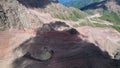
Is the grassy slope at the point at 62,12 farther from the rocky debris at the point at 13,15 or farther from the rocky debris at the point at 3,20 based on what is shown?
the rocky debris at the point at 3,20

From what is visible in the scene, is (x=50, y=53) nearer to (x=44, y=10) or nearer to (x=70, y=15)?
(x=44, y=10)

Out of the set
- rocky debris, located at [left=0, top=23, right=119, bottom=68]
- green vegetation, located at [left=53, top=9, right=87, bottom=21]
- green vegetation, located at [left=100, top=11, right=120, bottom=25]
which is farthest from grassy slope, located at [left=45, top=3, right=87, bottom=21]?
rocky debris, located at [left=0, top=23, right=119, bottom=68]

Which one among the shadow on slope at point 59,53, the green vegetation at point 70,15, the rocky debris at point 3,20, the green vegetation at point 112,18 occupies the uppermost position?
the rocky debris at point 3,20

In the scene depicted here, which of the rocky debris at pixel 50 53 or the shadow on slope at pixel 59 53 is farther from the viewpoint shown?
the rocky debris at pixel 50 53

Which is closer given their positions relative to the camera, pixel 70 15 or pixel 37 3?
pixel 37 3

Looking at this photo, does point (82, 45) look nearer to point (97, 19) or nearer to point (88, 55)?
point (88, 55)

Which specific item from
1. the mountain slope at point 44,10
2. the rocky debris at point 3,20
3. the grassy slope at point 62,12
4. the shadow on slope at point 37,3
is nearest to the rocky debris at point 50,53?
the rocky debris at point 3,20

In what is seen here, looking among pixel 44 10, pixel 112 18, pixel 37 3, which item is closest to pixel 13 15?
pixel 44 10

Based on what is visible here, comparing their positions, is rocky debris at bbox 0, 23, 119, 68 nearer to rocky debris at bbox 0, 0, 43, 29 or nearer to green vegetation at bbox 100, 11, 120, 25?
rocky debris at bbox 0, 0, 43, 29

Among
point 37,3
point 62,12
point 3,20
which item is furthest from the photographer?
point 62,12
